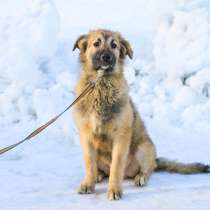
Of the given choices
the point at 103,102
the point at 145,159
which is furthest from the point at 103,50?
the point at 145,159

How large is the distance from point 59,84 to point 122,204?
3.60m

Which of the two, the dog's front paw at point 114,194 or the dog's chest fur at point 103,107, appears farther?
the dog's chest fur at point 103,107

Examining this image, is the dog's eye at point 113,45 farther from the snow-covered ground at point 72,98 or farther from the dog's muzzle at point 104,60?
the snow-covered ground at point 72,98

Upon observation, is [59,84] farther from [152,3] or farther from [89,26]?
[152,3]

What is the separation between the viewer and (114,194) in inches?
178

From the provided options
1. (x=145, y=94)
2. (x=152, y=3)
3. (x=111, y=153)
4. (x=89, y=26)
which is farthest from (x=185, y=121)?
(x=152, y=3)

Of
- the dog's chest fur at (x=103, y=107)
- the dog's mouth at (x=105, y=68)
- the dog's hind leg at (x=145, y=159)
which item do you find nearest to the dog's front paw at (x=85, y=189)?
the dog's chest fur at (x=103, y=107)

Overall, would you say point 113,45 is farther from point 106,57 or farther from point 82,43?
point 82,43

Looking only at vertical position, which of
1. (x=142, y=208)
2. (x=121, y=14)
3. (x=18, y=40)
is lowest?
(x=142, y=208)

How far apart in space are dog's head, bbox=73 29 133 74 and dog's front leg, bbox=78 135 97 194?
622mm

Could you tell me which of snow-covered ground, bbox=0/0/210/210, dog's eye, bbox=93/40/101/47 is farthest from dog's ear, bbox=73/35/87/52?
snow-covered ground, bbox=0/0/210/210

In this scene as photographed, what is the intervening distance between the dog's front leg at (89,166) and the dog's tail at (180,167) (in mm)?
855

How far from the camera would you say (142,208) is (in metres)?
4.30

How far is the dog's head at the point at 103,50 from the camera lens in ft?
16.0
